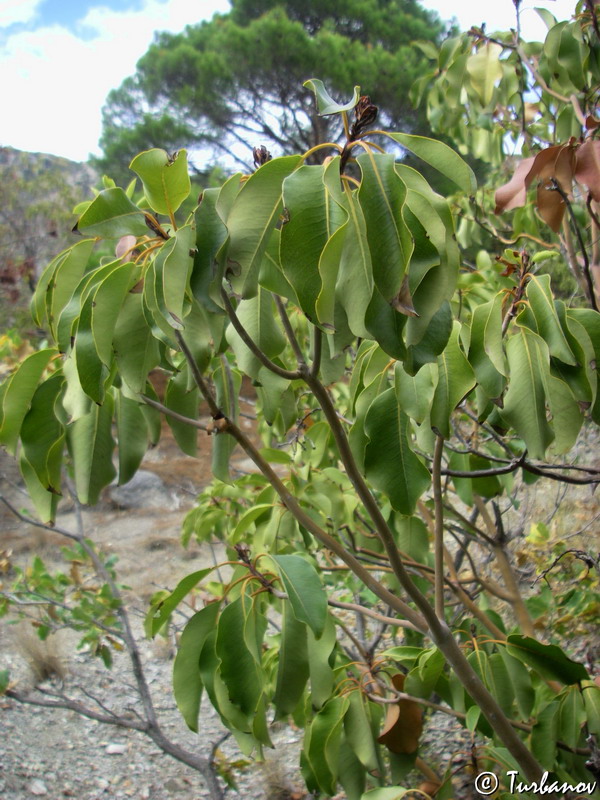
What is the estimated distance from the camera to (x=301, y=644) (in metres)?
1.06

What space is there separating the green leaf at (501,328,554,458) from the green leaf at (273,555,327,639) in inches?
14.0

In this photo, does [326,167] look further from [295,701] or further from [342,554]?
[295,701]

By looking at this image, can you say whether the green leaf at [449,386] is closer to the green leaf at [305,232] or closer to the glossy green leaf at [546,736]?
the green leaf at [305,232]

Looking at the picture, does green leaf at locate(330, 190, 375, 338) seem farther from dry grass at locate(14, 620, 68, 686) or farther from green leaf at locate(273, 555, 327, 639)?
dry grass at locate(14, 620, 68, 686)

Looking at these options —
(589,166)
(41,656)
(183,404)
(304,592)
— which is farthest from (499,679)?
(41,656)

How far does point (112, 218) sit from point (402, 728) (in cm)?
103

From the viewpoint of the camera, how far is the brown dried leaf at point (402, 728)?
1215 millimetres

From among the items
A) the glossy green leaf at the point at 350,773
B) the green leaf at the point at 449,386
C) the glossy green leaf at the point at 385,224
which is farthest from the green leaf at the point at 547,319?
the glossy green leaf at the point at 350,773

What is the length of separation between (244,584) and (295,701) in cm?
21

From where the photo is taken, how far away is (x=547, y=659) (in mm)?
1204

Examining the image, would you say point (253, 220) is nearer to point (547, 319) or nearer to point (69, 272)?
point (69, 272)

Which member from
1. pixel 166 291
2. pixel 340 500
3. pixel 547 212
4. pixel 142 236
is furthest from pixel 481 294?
pixel 166 291

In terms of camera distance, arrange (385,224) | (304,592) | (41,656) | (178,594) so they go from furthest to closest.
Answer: (41,656)
(178,594)
(304,592)
(385,224)

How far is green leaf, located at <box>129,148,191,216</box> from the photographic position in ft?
2.52
